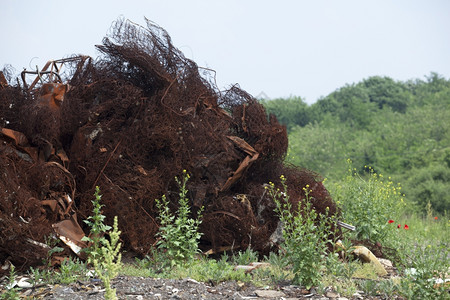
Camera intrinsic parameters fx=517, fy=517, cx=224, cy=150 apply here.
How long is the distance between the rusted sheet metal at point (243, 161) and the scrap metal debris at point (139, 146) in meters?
0.02

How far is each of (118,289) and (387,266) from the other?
3.81 meters

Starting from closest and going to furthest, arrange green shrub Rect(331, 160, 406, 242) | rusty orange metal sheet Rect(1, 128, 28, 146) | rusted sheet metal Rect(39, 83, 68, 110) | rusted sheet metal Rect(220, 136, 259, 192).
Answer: rusty orange metal sheet Rect(1, 128, 28, 146) < rusted sheet metal Rect(39, 83, 68, 110) < rusted sheet metal Rect(220, 136, 259, 192) < green shrub Rect(331, 160, 406, 242)

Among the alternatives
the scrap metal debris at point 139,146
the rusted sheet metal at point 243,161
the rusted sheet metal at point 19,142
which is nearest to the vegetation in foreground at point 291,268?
the scrap metal debris at point 139,146

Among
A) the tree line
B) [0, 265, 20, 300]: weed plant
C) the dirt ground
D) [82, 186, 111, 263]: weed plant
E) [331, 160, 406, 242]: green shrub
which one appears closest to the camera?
[0, 265, 20, 300]: weed plant

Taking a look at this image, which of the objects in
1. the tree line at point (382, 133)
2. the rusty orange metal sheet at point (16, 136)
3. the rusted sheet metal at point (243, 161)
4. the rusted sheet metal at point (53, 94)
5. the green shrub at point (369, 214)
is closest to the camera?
the rusty orange metal sheet at point (16, 136)

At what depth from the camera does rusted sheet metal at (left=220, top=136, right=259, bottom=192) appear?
24.0 feet

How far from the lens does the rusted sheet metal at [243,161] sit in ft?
24.0

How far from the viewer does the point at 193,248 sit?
6.26 meters

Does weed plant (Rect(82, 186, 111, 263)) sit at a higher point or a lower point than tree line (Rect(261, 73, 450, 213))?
lower

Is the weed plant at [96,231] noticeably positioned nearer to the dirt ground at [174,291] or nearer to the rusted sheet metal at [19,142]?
the dirt ground at [174,291]

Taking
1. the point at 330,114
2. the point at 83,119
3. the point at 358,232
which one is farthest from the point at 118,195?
the point at 330,114

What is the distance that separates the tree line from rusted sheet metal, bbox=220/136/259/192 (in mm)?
15342

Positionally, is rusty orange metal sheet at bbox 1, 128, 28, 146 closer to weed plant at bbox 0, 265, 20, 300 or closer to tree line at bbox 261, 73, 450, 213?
weed plant at bbox 0, 265, 20, 300

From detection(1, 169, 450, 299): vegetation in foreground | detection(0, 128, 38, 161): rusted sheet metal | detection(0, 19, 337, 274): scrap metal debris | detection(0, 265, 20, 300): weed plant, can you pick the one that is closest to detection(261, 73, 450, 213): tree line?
detection(0, 19, 337, 274): scrap metal debris
